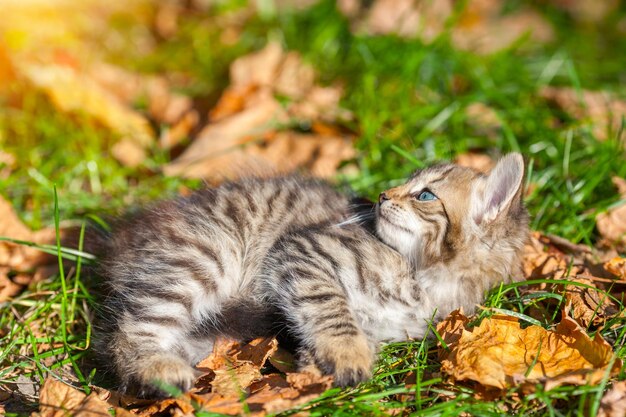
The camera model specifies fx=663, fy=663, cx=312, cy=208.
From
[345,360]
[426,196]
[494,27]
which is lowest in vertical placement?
[345,360]

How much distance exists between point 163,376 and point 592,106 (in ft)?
12.1

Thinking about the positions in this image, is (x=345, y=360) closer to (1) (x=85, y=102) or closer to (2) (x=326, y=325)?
(2) (x=326, y=325)

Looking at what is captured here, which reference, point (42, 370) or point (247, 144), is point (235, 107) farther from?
point (42, 370)

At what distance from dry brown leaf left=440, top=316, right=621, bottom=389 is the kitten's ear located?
44 centimetres

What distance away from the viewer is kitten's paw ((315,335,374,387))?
2445 mm

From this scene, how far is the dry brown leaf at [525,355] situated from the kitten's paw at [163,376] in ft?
3.18

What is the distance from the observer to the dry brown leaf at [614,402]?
2.21m

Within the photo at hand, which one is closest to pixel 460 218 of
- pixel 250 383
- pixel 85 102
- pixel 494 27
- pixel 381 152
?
pixel 250 383

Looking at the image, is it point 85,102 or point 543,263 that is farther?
point 85,102

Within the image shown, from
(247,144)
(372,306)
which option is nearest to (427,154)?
(247,144)

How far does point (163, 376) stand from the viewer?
248 cm

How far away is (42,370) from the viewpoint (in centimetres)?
269

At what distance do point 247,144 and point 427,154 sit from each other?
1181 millimetres

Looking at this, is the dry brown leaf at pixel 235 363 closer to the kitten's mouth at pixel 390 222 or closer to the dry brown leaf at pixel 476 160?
the kitten's mouth at pixel 390 222
